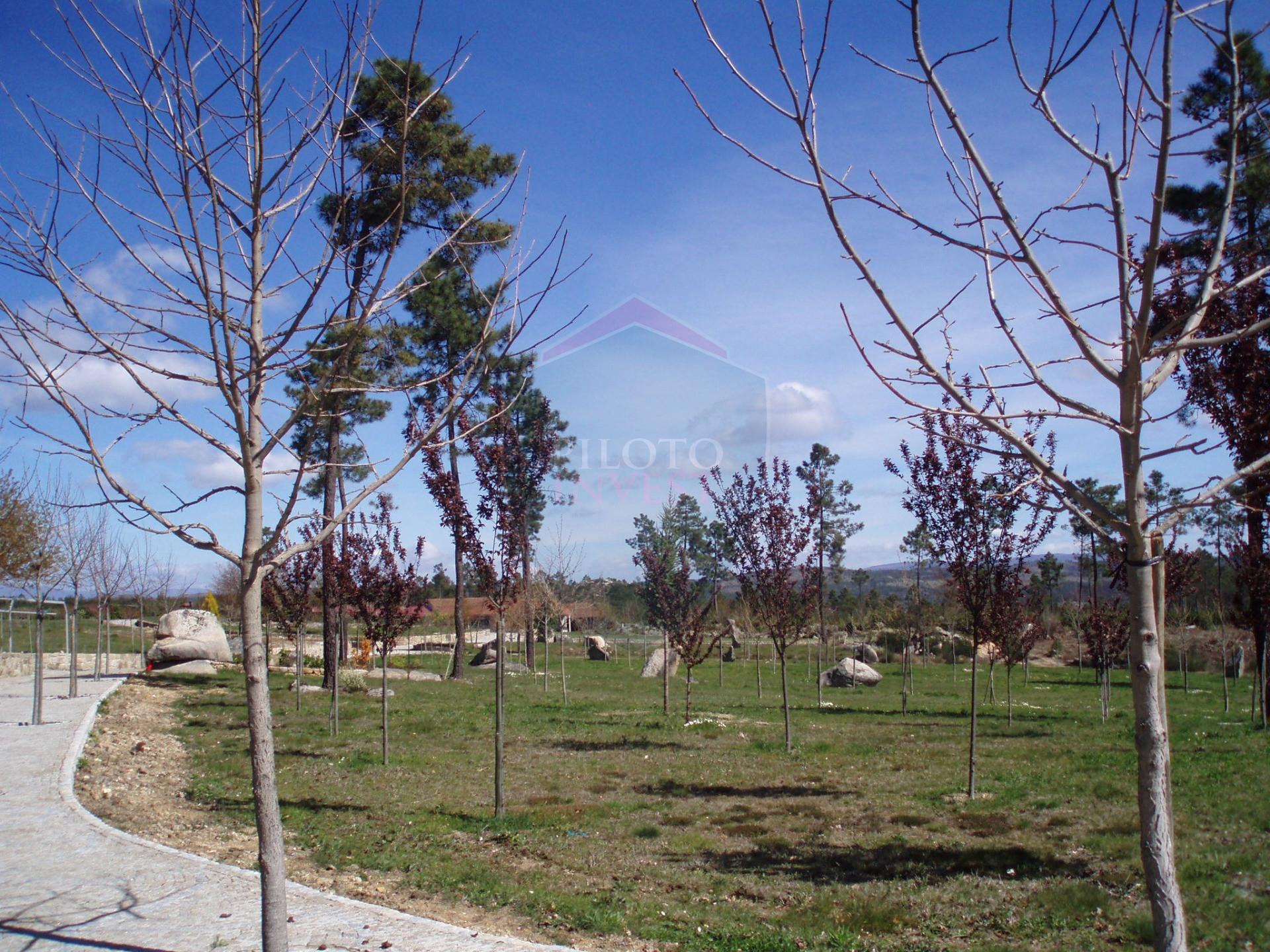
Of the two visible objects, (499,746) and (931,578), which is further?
(931,578)

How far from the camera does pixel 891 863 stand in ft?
22.1

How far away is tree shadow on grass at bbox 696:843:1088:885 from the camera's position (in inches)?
251

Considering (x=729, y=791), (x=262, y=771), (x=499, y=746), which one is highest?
(x=262, y=771)

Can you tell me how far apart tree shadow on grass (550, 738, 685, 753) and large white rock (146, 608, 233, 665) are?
50.7 feet

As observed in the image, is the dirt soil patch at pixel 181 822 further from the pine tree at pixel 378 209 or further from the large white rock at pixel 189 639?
the large white rock at pixel 189 639

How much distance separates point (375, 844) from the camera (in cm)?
730

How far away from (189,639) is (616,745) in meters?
16.5

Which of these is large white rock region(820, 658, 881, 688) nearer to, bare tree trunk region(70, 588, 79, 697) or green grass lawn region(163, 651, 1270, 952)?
green grass lawn region(163, 651, 1270, 952)

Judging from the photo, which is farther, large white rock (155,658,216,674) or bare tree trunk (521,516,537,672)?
large white rock (155,658,216,674)

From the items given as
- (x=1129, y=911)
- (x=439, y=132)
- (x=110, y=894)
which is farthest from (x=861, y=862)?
(x=439, y=132)

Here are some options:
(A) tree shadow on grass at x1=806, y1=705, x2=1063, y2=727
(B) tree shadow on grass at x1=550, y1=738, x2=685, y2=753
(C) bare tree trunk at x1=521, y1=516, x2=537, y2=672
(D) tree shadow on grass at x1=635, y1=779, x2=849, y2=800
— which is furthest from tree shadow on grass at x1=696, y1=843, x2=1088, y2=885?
(A) tree shadow on grass at x1=806, y1=705, x2=1063, y2=727

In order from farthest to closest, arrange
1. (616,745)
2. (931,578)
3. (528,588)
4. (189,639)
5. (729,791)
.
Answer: (931,578) → (189,639) → (528,588) → (616,745) → (729,791)

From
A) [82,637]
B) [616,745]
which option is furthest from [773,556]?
[82,637]

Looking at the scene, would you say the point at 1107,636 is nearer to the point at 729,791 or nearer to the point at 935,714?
the point at 935,714
